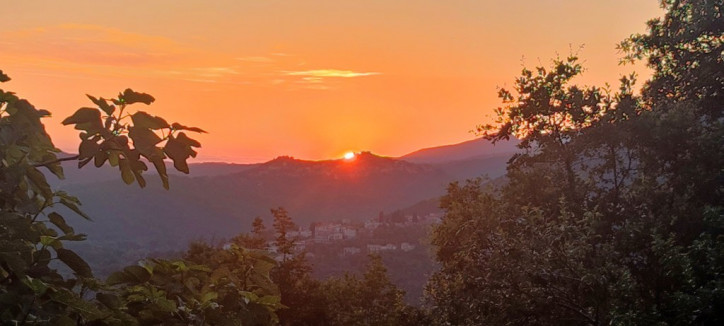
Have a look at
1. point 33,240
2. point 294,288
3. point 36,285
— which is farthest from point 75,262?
point 294,288

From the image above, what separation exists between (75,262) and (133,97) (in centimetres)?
90

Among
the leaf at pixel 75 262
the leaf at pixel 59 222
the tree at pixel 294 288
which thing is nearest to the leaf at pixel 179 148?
the leaf at pixel 75 262

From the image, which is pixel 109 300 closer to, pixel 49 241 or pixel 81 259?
pixel 81 259

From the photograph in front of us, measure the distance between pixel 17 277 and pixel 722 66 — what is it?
23261mm

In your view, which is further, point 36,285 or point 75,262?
point 75,262

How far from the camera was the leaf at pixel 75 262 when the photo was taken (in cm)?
258

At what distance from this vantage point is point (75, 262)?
8.59 ft

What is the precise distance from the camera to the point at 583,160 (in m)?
20.8

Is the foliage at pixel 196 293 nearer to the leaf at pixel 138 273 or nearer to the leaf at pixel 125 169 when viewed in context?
the leaf at pixel 138 273

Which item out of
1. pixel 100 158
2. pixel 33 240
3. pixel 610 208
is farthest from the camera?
pixel 610 208

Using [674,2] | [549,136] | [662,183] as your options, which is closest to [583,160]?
[549,136]

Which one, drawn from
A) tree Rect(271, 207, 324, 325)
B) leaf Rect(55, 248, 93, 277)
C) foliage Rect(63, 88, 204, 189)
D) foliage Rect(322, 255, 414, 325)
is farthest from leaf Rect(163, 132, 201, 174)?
foliage Rect(322, 255, 414, 325)

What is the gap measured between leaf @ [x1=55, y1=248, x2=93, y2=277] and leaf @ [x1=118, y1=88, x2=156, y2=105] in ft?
2.67

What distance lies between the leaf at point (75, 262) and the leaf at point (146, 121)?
2.41 feet
